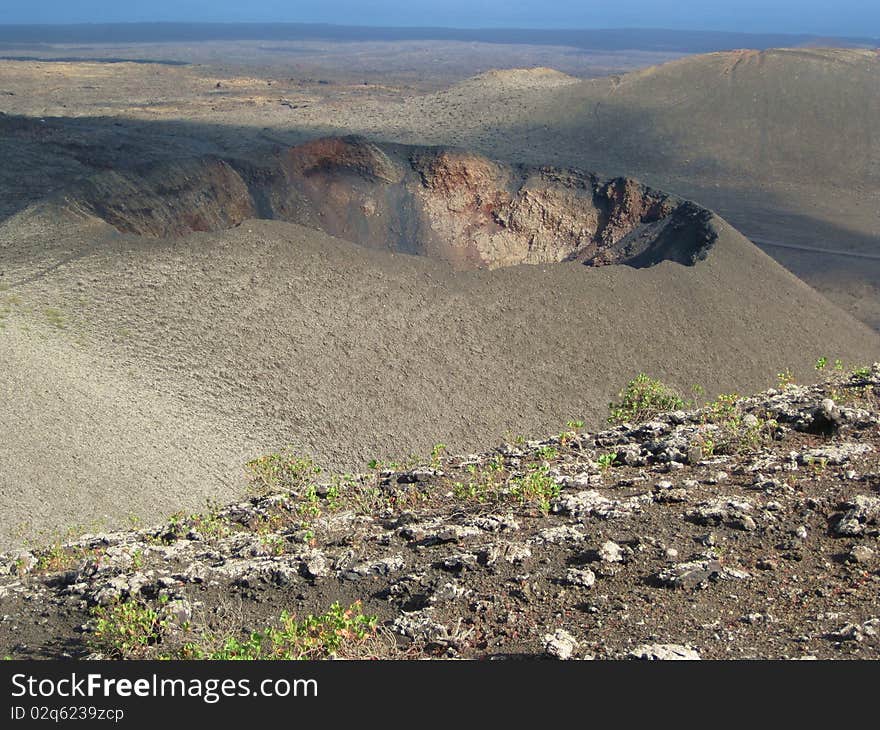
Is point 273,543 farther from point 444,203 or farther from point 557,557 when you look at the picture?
point 444,203

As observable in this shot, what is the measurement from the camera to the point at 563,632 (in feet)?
26.5

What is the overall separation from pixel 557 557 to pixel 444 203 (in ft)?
94.2

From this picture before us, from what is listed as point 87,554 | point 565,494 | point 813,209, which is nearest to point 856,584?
point 565,494

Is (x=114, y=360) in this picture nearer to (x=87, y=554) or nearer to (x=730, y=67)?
(x=87, y=554)

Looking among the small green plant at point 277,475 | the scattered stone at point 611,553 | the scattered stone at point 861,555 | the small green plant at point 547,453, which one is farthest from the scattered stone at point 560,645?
the small green plant at point 277,475

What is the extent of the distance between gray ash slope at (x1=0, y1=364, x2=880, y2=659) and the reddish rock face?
762 inches

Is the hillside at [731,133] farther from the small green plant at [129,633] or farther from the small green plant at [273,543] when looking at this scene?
the small green plant at [129,633]

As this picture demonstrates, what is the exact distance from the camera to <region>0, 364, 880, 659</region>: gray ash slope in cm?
814

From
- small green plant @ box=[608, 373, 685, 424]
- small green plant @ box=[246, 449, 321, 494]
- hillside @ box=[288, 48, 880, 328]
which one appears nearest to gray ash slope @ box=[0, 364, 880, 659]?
small green plant @ box=[246, 449, 321, 494]

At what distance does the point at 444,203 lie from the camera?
37156 millimetres

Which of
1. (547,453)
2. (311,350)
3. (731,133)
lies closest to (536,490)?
(547,453)

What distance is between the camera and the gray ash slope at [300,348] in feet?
59.8

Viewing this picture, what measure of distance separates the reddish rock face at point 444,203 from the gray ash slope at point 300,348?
647cm

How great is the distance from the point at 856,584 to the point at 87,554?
29.9ft
